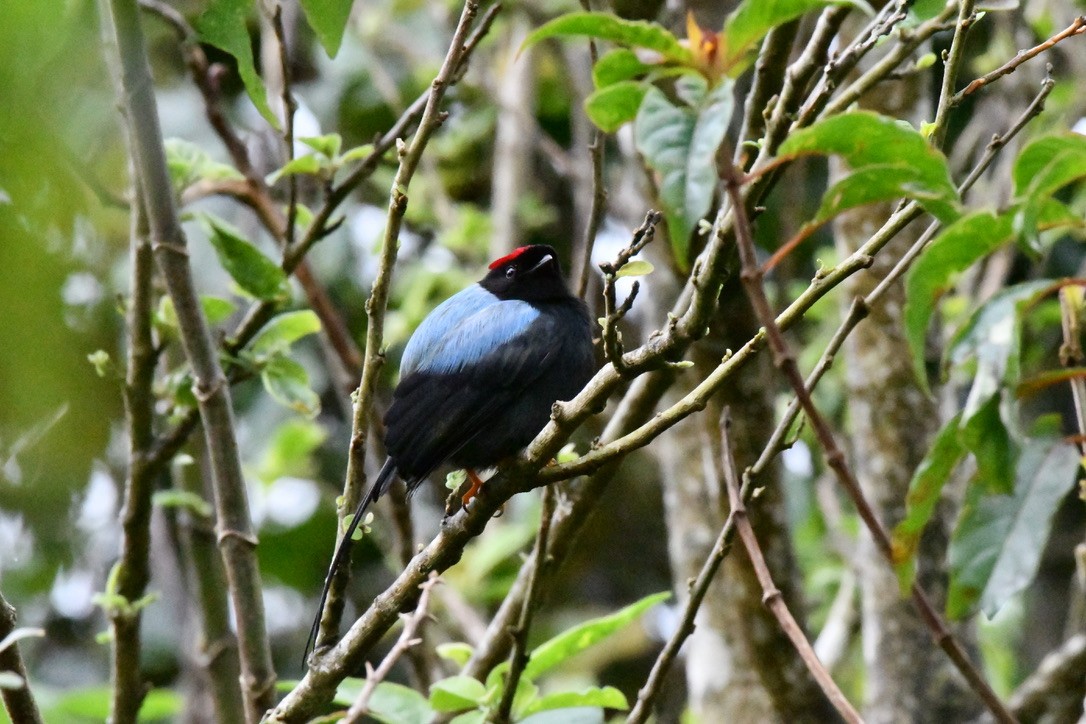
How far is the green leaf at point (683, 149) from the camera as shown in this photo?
4.56 feet

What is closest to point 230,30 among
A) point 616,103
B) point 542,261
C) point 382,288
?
point 382,288

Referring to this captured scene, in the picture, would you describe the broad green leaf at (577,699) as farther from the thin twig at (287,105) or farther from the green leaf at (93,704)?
the thin twig at (287,105)

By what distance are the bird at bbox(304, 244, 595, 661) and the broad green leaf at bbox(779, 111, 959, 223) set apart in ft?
6.50

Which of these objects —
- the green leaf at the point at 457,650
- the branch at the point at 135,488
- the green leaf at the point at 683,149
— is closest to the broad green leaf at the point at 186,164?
the branch at the point at 135,488

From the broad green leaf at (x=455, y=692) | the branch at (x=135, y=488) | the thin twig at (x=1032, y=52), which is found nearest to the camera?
the thin twig at (x=1032, y=52)

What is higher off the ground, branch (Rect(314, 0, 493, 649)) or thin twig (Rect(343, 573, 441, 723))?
branch (Rect(314, 0, 493, 649))

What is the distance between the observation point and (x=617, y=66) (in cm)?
158

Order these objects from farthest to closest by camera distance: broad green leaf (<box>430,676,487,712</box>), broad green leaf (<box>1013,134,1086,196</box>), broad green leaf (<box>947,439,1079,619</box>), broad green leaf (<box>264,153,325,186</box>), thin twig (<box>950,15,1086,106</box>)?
broad green leaf (<box>264,153,325,186</box>), broad green leaf (<box>430,676,487,712</box>), thin twig (<box>950,15,1086,106</box>), broad green leaf (<box>947,439,1079,619</box>), broad green leaf (<box>1013,134,1086,196</box>)

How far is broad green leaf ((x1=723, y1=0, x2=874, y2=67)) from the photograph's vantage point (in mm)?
1483

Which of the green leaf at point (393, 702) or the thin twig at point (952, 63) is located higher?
the thin twig at point (952, 63)

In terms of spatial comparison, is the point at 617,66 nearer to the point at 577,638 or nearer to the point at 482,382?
the point at 577,638

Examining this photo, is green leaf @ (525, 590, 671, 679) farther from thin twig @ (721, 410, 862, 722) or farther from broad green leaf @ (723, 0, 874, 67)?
broad green leaf @ (723, 0, 874, 67)

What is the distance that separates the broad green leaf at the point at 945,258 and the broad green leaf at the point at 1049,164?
57 mm

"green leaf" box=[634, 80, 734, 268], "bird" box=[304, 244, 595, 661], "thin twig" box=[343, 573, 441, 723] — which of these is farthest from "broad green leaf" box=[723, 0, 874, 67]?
"bird" box=[304, 244, 595, 661]
